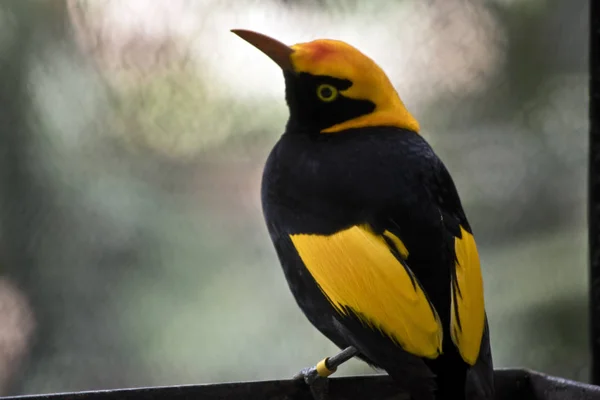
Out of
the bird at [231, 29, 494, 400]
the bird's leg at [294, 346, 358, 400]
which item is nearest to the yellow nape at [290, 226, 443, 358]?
the bird at [231, 29, 494, 400]

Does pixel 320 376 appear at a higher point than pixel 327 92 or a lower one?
lower

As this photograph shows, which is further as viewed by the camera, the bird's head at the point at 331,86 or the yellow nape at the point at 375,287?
the bird's head at the point at 331,86

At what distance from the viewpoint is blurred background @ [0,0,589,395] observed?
979 mm

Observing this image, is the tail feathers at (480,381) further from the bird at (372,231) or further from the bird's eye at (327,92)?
the bird's eye at (327,92)

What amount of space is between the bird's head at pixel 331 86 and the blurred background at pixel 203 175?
0.78 feet

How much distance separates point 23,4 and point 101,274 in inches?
14.8

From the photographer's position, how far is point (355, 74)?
0.81 meters

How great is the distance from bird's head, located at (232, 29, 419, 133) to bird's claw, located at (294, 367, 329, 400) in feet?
0.91

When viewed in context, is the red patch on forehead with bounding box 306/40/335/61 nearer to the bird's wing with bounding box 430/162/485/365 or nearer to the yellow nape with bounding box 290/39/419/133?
the yellow nape with bounding box 290/39/419/133

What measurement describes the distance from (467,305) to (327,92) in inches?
10.9

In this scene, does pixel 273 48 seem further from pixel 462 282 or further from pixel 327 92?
pixel 462 282

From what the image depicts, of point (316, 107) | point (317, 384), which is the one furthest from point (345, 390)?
point (316, 107)

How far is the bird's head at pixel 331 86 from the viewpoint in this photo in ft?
2.60

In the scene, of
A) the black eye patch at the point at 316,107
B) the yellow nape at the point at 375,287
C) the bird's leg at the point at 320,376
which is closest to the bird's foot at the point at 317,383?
the bird's leg at the point at 320,376
